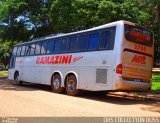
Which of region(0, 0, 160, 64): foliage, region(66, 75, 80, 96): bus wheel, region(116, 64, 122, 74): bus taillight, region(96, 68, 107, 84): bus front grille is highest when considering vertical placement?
region(0, 0, 160, 64): foliage

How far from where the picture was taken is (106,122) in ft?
31.7

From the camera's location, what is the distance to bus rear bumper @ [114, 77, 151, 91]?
1466 centimetres

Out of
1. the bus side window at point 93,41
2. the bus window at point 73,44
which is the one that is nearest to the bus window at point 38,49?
the bus window at point 73,44

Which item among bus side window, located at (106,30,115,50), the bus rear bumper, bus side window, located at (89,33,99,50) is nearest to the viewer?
the bus rear bumper

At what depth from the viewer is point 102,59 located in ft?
51.3

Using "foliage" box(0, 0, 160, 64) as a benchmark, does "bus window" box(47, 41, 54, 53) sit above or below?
below

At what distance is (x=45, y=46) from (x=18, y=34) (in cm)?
1407

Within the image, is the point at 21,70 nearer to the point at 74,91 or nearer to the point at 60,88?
the point at 60,88

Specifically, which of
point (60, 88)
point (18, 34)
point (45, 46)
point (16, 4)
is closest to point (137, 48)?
point (60, 88)

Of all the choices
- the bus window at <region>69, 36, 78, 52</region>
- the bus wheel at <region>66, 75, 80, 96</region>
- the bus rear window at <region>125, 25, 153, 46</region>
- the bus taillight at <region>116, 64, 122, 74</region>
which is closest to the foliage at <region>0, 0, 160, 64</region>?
the bus window at <region>69, 36, 78, 52</region>

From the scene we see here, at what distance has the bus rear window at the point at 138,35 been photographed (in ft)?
50.0

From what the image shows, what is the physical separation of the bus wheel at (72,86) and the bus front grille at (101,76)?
6.54 feet

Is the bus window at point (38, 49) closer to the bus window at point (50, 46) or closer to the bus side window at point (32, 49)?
the bus side window at point (32, 49)

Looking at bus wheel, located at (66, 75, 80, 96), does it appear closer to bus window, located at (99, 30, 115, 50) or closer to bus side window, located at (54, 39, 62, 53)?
bus side window, located at (54, 39, 62, 53)
